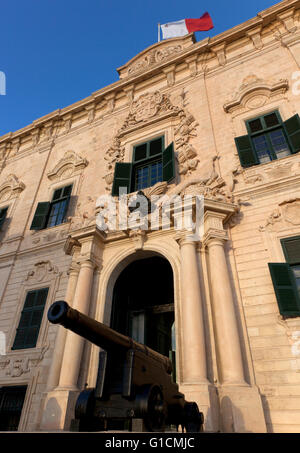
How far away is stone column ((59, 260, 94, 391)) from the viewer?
20.2 feet

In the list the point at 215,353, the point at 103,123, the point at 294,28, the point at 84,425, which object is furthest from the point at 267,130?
the point at 84,425

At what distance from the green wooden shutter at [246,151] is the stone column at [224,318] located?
2.84 metres

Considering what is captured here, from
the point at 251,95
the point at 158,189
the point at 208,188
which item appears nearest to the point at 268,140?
the point at 251,95

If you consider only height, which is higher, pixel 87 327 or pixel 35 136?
pixel 35 136

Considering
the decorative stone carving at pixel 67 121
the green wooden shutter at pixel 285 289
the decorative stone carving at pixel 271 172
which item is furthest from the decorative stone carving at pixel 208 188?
the decorative stone carving at pixel 67 121

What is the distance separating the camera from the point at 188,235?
6809 millimetres

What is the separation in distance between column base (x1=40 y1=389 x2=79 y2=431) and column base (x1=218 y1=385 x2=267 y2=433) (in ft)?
10.0

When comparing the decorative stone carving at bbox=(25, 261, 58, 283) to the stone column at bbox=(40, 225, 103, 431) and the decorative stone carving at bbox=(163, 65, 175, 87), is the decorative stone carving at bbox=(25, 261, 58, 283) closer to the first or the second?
the stone column at bbox=(40, 225, 103, 431)

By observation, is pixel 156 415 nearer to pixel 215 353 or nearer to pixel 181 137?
pixel 215 353

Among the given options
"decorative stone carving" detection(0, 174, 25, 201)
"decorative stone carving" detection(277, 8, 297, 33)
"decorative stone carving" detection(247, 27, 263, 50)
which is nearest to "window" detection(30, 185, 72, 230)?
"decorative stone carving" detection(0, 174, 25, 201)

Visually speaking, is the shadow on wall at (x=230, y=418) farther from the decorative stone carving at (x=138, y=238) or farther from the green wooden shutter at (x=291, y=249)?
the decorative stone carving at (x=138, y=238)

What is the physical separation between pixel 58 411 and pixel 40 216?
7.06m

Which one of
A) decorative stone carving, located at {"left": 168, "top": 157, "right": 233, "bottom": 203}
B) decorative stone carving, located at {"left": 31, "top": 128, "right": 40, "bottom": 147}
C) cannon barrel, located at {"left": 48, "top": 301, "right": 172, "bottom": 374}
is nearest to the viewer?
cannon barrel, located at {"left": 48, "top": 301, "right": 172, "bottom": 374}

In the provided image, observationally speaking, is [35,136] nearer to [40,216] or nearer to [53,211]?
[53,211]
